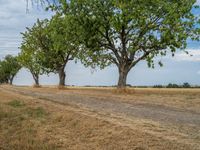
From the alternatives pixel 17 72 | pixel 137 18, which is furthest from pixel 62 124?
pixel 17 72

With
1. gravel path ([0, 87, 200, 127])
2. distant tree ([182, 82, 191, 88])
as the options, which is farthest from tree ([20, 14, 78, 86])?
gravel path ([0, 87, 200, 127])

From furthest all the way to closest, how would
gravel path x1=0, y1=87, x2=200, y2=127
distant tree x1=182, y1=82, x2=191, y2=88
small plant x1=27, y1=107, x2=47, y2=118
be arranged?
distant tree x1=182, y1=82, x2=191, y2=88 → small plant x1=27, y1=107, x2=47, y2=118 → gravel path x1=0, y1=87, x2=200, y2=127

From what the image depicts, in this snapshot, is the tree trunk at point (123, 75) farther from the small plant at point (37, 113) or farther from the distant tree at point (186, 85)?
the distant tree at point (186, 85)

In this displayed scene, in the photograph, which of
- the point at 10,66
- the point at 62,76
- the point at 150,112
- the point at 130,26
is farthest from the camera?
the point at 10,66

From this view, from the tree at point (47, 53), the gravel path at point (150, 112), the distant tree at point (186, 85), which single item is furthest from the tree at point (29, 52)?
the gravel path at point (150, 112)

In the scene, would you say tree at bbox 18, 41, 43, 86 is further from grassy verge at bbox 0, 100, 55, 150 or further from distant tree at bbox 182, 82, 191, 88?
grassy verge at bbox 0, 100, 55, 150

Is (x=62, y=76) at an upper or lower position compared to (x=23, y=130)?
upper

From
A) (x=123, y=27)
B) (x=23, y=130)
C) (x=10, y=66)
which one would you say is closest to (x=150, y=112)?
(x=23, y=130)

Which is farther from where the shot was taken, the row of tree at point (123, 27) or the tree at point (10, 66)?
the tree at point (10, 66)

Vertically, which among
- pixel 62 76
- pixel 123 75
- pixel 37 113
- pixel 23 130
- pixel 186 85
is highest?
pixel 62 76

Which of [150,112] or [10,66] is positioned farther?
[10,66]

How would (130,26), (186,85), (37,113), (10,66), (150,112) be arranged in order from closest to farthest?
(37,113) → (150,112) → (130,26) → (186,85) → (10,66)

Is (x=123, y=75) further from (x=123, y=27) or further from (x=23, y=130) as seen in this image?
Result: (x=23, y=130)

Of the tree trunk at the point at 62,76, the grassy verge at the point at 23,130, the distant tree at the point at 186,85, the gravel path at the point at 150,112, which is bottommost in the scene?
the grassy verge at the point at 23,130
